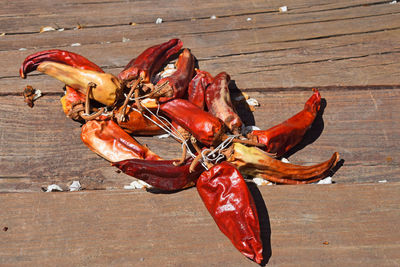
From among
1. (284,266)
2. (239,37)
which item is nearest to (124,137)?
(284,266)

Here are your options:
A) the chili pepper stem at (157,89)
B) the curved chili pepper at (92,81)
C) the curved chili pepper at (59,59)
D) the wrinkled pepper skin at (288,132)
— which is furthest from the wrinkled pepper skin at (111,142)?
the wrinkled pepper skin at (288,132)

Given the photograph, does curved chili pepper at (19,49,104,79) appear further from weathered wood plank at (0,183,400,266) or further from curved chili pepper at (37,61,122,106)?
weathered wood plank at (0,183,400,266)

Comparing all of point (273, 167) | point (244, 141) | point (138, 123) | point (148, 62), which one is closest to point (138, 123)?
point (138, 123)

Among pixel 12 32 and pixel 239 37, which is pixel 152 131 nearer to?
pixel 239 37

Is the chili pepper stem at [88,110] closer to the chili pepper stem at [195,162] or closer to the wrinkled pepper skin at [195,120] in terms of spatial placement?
the wrinkled pepper skin at [195,120]

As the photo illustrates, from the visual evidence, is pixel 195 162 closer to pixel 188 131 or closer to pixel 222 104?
pixel 188 131

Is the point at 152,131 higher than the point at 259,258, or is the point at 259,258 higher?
the point at 152,131
